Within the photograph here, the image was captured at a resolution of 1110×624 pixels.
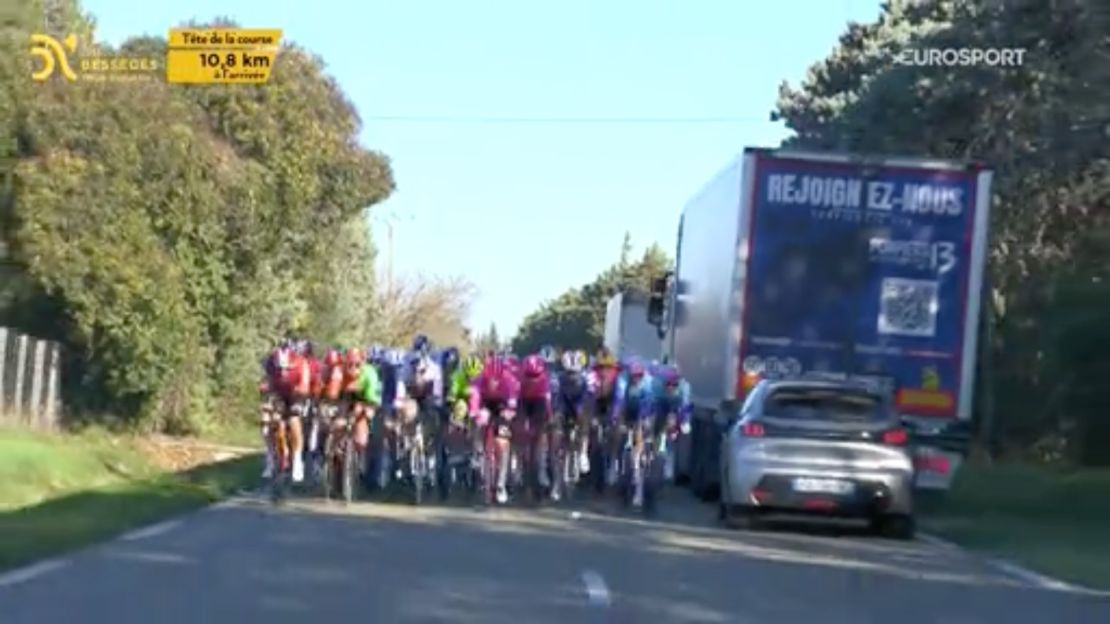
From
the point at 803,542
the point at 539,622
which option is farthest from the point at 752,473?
the point at 539,622

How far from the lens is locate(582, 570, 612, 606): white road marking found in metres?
15.2

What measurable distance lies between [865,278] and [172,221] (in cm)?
2015

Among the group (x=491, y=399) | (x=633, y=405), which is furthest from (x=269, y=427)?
(x=633, y=405)

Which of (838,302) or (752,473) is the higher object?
(838,302)

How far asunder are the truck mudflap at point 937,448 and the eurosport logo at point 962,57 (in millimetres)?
9558

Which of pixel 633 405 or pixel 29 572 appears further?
pixel 633 405

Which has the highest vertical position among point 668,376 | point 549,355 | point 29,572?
point 549,355

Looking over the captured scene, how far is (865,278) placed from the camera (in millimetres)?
25484

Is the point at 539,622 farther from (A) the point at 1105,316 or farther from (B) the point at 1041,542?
(A) the point at 1105,316

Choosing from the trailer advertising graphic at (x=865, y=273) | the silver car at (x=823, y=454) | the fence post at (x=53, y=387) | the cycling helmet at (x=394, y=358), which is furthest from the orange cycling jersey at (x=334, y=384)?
the fence post at (x=53, y=387)

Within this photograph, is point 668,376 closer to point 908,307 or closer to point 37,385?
point 908,307

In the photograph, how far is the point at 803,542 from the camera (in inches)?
875

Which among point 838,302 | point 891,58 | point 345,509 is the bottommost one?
point 345,509

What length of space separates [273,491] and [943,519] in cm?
866
